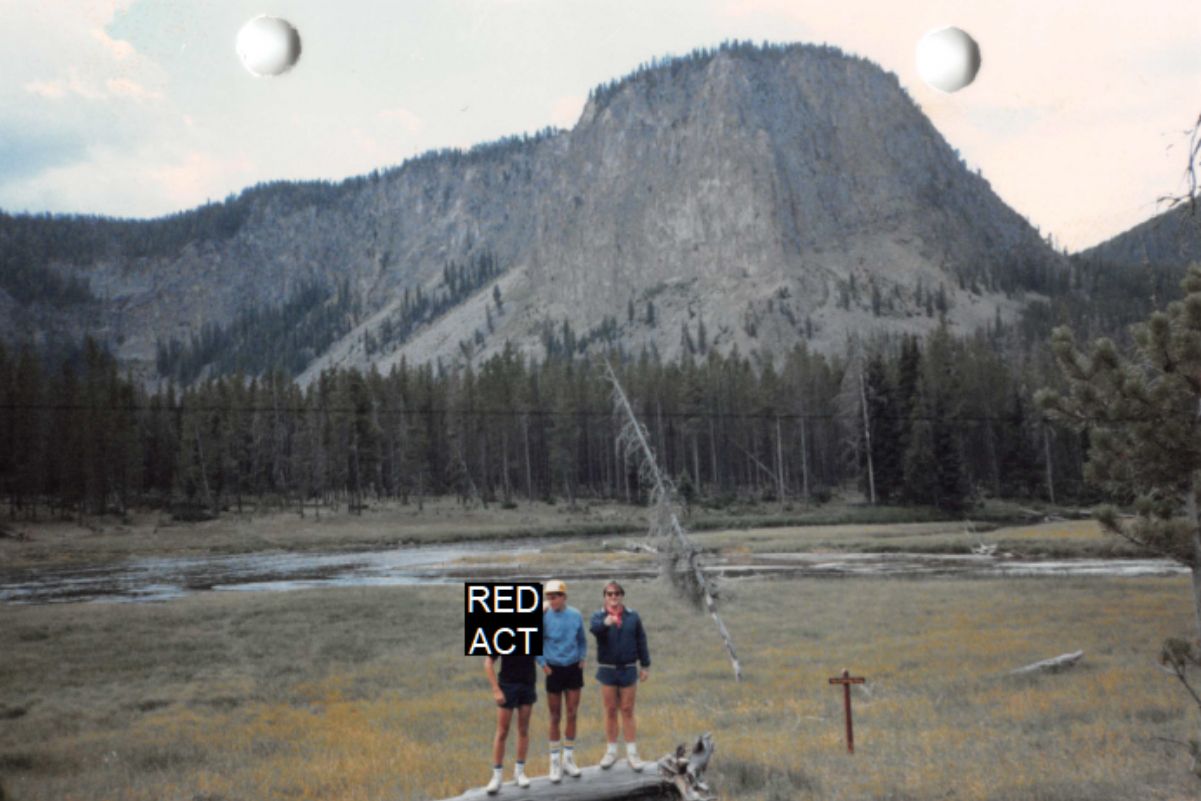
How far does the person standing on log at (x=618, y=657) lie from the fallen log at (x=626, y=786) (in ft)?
0.57

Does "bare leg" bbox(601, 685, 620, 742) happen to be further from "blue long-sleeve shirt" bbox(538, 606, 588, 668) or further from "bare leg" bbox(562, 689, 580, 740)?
"blue long-sleeve shirt" bbox(538, 606, 588, 668)

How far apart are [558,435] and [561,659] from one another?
68055 millimetres

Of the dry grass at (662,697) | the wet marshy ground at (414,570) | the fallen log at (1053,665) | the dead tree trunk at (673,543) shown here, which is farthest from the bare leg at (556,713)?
the wet marshy ground at (414,570)

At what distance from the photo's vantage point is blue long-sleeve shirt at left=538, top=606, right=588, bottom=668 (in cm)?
959

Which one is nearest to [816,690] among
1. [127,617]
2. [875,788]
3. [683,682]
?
[683,682]

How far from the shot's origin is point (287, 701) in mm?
20844

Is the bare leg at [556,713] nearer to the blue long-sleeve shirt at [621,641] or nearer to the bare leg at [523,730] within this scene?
the bare leg at [523,730]

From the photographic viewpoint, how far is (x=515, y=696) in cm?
959

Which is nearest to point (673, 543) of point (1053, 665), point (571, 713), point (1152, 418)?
point (1053, 665)

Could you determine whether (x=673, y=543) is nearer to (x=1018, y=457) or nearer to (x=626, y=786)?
(x=626, y=786)

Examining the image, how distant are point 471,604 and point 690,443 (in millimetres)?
73686

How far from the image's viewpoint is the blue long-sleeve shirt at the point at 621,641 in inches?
392

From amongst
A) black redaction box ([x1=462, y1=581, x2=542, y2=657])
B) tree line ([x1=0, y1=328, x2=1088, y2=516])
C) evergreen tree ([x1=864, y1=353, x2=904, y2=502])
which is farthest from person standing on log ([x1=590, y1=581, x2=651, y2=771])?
evergreen tree ([x1=864, y1=353, x2=904, y2=502])

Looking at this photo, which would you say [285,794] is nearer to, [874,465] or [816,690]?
[816,690]
